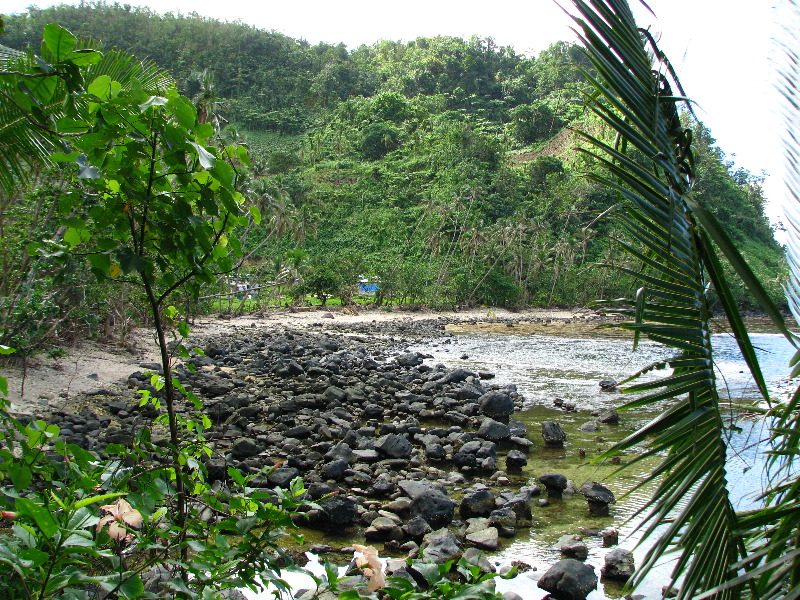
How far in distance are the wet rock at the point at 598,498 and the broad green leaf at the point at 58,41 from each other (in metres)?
5.27

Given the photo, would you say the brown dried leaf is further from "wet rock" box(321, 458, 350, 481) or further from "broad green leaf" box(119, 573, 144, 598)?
"wet rock" box(321, 458, 350, 481)

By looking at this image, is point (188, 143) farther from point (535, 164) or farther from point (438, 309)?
point (535, 164)

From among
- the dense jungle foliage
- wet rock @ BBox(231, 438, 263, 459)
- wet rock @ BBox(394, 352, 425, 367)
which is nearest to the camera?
wet rock @ BBox(231, 438, 263, 459)

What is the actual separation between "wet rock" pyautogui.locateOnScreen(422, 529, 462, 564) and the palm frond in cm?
289

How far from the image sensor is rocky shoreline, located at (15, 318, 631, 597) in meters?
4.87

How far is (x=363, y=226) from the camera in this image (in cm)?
4050

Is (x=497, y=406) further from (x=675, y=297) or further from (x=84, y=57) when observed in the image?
(x=84, y=57)

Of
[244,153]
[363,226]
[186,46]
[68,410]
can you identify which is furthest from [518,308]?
[186,46]

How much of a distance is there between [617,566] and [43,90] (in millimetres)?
4194

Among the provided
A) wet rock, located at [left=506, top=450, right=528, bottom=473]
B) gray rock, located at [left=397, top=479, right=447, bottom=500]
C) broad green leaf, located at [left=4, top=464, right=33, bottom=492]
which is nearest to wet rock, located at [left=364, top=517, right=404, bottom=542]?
gray rock, located at [left=397, top=479, right=447, bottom=500]

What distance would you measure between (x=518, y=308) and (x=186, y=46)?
52561 mm

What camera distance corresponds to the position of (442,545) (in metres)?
4.31

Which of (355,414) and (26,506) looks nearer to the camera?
(26,506)

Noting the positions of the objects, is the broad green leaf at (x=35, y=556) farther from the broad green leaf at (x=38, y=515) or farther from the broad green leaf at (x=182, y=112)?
the broad green leaf at (x=182, y=112)
